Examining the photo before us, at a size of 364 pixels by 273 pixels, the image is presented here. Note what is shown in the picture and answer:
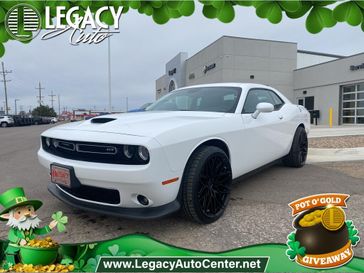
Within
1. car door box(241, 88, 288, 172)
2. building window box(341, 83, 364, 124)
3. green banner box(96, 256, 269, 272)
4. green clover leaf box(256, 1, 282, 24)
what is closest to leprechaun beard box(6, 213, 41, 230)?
green banner box(96, 256, 269, 272)

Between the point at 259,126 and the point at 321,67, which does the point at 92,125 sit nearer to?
the point at 259,126

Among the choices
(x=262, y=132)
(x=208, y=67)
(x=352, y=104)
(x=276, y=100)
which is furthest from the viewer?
(x=208, y=67)

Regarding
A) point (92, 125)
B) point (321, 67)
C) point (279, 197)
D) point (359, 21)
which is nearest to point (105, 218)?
point (92, 125)

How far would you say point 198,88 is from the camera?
4.06 metres

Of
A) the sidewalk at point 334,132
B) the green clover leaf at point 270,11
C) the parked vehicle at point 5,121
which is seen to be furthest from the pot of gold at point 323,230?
the parked vehicle at point 5,121

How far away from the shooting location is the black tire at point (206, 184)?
2.50 m

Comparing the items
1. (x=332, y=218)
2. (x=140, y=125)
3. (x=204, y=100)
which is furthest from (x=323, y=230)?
(x=204, y=100)

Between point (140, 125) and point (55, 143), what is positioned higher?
point (140, 125)

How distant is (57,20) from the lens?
54.1 inches

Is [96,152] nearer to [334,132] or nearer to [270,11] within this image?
[270,11]

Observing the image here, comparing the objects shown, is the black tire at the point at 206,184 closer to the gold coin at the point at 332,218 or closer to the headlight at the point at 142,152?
the headlight at the point at 142,152

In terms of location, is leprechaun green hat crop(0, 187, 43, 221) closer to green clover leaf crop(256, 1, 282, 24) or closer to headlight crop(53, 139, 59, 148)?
headlight crop(53, 139, 59, 148)

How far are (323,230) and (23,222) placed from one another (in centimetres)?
170

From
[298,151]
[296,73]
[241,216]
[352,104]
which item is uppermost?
[296,73]
